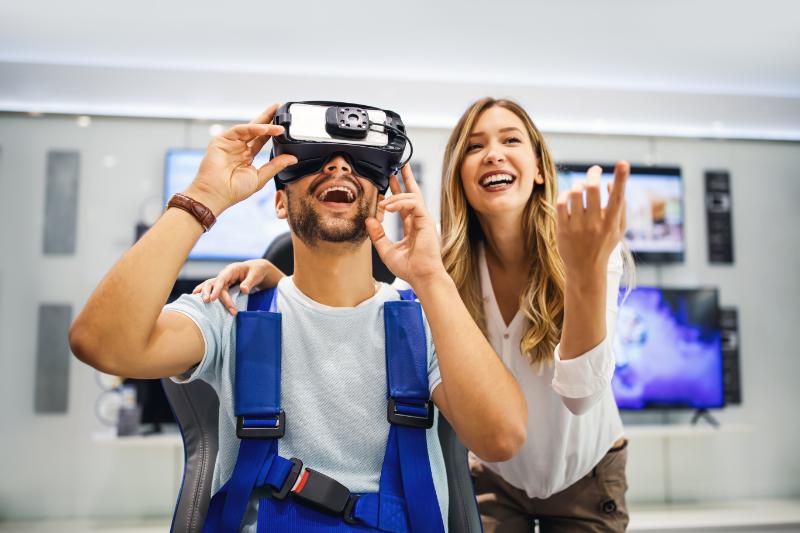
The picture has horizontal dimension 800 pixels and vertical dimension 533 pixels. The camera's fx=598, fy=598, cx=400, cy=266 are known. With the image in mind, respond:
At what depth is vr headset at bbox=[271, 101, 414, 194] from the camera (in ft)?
4.36

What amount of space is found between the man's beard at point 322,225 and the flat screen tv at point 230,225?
8.75 feet

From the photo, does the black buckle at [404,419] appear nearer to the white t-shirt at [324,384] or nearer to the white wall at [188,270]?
the white t-shirt at [324,384]

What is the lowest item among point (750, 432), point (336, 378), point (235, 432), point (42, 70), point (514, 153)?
point (750, 432)

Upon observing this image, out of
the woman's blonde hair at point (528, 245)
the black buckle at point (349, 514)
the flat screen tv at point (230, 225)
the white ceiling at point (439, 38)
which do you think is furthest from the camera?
the flat screen tv at point (230, 225)

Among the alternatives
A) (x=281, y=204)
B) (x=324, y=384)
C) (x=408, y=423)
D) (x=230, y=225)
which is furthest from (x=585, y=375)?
(x=230, y=225)

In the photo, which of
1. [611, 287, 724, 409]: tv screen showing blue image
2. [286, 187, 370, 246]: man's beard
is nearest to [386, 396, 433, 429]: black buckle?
[286, 187, 370, 246]: man's beard

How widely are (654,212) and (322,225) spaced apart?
3629mm

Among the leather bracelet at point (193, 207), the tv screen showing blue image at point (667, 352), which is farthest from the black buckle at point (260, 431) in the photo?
the tv screen showing blue image at point (667, 352)

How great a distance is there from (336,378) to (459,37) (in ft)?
9.88

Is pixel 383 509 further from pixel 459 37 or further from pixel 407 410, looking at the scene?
pixel 459 37

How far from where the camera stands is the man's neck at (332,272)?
1418 mm

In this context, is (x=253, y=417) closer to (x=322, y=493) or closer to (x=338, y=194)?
(x=322, y=493)

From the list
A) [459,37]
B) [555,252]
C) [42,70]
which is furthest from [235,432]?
[42,70]

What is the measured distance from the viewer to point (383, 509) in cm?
122
